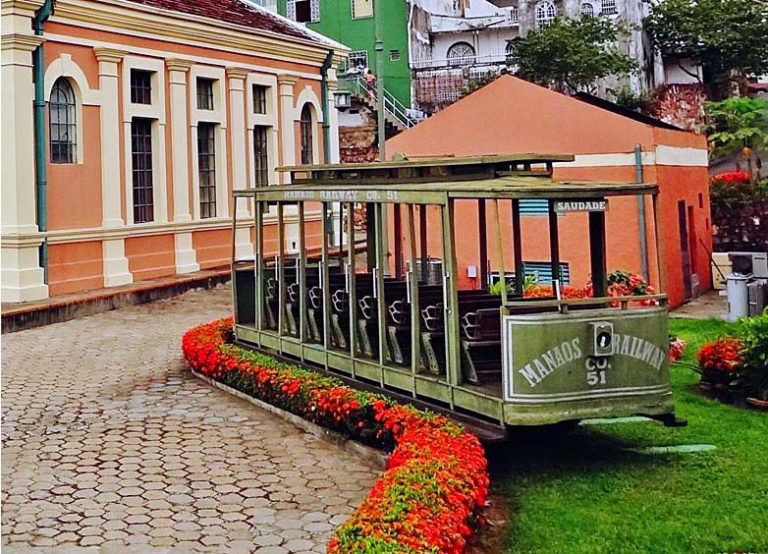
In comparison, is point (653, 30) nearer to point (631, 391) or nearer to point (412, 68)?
point (412, 68)

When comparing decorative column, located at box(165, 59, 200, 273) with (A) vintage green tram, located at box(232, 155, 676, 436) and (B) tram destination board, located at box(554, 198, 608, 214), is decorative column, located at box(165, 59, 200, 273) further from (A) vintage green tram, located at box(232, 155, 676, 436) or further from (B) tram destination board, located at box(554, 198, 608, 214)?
(B) tram destination board, located at box(554, 198, 608, 214)

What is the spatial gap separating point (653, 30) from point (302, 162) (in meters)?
20.0

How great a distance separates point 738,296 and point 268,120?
11831 millimetres

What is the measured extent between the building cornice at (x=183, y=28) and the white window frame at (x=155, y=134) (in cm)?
64

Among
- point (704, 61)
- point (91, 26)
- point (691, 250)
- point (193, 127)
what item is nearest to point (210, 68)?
point (193, 127)

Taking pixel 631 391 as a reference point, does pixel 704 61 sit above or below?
above

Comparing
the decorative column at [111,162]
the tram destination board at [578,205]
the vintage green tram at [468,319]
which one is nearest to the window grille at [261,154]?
the decorative column at [111,162]

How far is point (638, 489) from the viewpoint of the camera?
764 centimetres

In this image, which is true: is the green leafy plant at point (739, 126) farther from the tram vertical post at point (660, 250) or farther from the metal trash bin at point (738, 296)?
the tram vertical post at point (660, 250)

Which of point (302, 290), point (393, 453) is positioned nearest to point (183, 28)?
point (302, 290)

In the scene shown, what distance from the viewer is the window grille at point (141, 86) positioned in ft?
64.9

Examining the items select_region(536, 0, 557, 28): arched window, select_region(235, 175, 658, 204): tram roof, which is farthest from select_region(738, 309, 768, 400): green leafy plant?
select_region(536, 0, 557, 28): arched window

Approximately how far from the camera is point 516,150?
18.0 metres

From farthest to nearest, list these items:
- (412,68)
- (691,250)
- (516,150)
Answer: (412,68) < (691,250) < (516,150)
